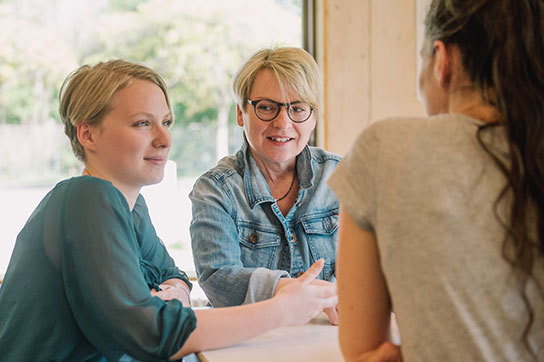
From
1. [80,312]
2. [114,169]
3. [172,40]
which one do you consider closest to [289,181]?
[114,169]

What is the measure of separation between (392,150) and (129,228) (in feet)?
1.98

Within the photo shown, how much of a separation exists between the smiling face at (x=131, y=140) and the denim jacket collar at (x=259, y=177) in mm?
403

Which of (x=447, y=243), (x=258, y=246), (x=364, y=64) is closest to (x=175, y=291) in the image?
(x=258, y=246)

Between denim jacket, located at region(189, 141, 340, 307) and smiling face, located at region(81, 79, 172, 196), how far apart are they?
0.30 metres

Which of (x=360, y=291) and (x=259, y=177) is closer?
(x=360, y=291)

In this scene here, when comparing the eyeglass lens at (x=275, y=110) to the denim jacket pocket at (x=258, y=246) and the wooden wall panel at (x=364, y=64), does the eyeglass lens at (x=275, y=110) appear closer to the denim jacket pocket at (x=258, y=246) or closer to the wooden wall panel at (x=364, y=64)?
the denim jacket pocket at (x=258, y=246)

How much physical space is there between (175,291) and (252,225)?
0.36 meters

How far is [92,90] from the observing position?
1303mm

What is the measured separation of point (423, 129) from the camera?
0.76m

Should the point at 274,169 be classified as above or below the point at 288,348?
above

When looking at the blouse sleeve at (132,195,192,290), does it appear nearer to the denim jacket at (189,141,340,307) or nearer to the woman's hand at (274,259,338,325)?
the denim jacket at (189,141,340,307)

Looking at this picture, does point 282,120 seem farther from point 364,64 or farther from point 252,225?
point 364,64

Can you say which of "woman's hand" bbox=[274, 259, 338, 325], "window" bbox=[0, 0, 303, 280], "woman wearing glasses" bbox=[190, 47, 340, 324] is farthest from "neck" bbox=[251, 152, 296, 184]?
"window" bbox=[0, 0, 303, 280]

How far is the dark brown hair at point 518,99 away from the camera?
720mm
